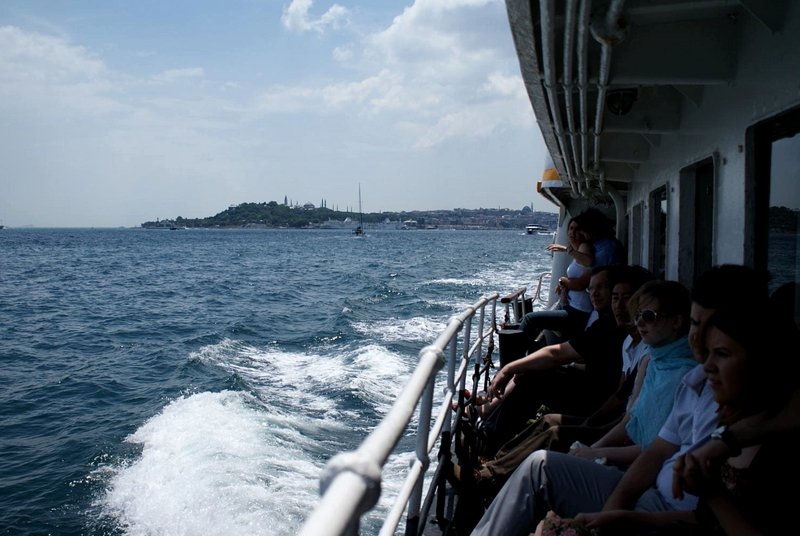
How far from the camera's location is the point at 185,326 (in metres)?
21.3

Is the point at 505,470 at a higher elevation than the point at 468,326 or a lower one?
lower

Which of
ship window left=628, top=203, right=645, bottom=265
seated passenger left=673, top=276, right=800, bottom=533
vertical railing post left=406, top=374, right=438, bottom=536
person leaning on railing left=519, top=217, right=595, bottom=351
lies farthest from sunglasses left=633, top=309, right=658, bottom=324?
ship window left=628, top=203, right=645, bottom=265

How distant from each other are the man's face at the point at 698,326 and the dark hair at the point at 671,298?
60 cm

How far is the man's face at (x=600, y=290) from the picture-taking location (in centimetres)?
400

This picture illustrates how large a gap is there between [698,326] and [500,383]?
269 centimetres

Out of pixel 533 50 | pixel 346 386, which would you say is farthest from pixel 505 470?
pixel 346 386

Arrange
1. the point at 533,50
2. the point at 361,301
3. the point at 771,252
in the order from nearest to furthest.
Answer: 1. the point at 533,50
2. the point at 771,252
3. the point at 361,301

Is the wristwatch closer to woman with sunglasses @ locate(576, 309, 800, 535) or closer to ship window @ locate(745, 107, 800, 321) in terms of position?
woman with sunglasses @ locate(576, 309, 800, 535)

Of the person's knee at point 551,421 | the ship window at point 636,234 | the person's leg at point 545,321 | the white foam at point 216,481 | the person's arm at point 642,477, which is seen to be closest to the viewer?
the person's arm at point 642,477

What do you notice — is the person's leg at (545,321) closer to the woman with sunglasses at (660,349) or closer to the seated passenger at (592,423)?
the seated passenger at (592,423)

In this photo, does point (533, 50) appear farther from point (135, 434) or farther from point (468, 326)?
point (135, 434)

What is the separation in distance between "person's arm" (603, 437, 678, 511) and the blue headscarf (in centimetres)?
32

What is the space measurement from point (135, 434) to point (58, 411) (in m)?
2.78

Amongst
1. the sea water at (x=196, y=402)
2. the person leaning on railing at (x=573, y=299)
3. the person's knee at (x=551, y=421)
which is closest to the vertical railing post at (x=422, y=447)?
the person's knee at (x=551, y=421)
